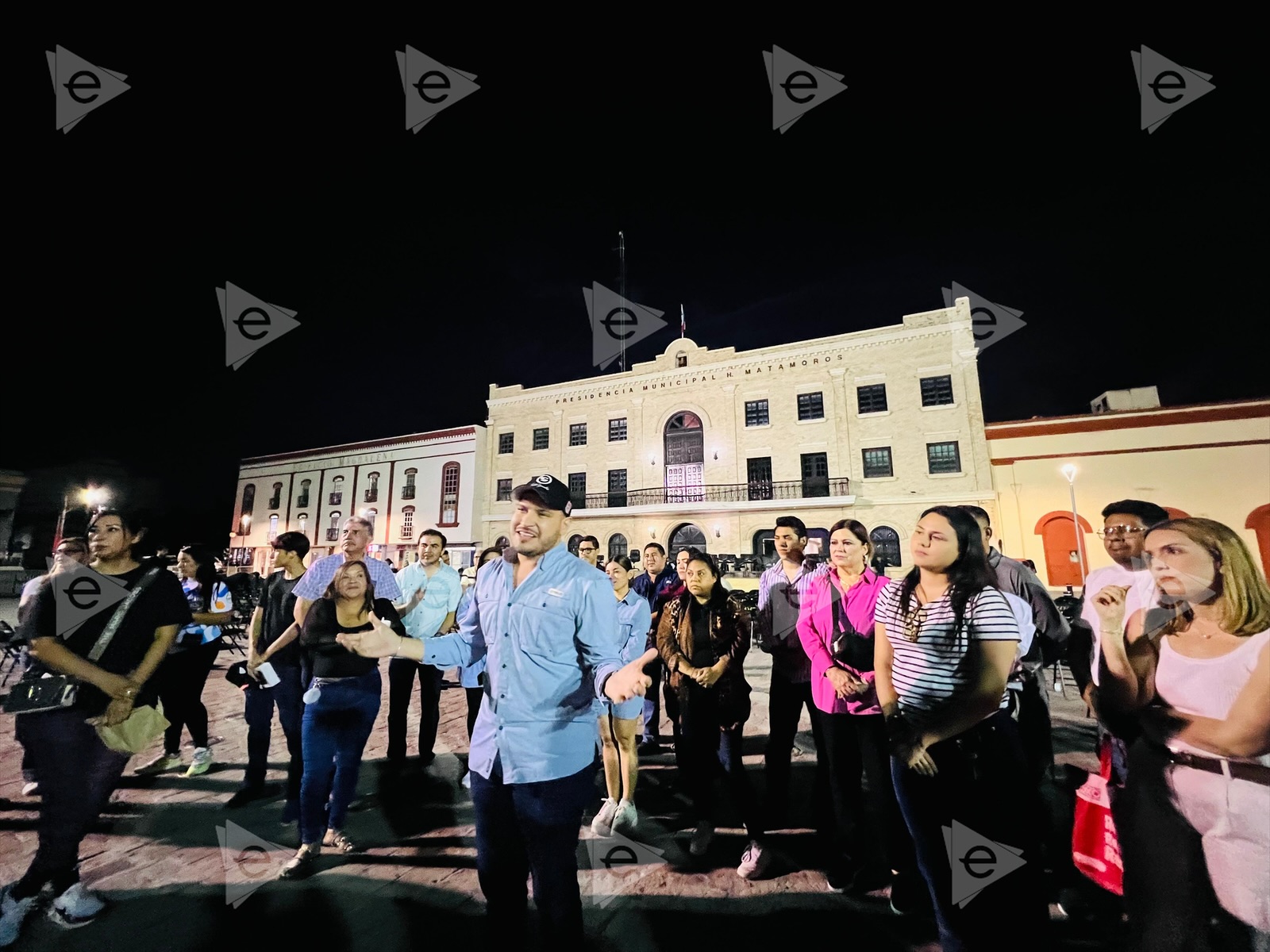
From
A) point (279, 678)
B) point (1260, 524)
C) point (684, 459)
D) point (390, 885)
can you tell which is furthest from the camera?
point (684, 459)

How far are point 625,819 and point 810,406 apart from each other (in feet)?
68.6

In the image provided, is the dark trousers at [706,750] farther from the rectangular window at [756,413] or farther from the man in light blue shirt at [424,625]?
the rectangular window at [756,413]

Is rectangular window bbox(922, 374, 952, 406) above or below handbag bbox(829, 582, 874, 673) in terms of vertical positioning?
above

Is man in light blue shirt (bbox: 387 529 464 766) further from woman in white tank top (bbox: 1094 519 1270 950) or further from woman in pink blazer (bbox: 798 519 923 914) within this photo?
woman in white tank top (bbox: 1094 519 1270 950)

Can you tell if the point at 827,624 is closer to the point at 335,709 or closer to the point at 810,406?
the point at 335,709

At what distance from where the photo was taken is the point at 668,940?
236 cm

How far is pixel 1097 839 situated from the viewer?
2422 mm

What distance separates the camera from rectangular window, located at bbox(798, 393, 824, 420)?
2183 cm

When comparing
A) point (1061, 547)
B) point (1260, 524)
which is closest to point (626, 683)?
point (1061, 547)

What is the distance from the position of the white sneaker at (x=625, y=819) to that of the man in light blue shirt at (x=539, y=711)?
148cm

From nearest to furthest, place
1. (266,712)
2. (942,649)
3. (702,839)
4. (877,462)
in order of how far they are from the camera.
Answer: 1. (942,649)
2. (702,839)
3. (266,712)
4. (877,462)

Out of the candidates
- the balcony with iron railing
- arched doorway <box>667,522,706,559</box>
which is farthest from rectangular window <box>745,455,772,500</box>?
arched doorway <box>667,522,706,559</box>

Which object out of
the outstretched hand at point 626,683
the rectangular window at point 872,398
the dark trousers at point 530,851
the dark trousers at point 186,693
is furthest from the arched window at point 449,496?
the outstretched hand at point 626,683

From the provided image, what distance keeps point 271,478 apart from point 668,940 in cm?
4010
